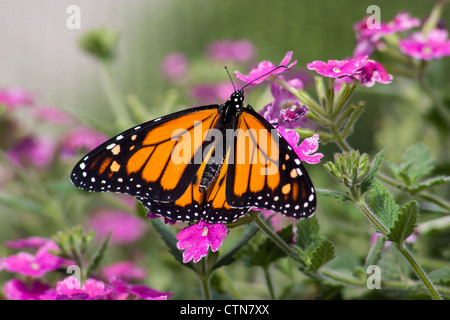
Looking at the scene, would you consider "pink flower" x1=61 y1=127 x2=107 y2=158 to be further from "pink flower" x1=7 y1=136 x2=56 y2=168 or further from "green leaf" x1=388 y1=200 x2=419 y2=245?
"green leaf" x1=388 y1=200 x2=419 y2=245

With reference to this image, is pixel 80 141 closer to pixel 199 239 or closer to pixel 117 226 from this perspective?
pixel 117 226

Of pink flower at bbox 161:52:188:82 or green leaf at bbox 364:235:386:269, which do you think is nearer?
green leaf at bbox 364:235:386:269

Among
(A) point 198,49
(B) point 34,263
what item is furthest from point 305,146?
(A) point 198,49

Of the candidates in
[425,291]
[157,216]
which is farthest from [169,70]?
[425,291]

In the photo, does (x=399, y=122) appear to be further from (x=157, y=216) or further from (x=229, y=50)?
(x=157, y=216)

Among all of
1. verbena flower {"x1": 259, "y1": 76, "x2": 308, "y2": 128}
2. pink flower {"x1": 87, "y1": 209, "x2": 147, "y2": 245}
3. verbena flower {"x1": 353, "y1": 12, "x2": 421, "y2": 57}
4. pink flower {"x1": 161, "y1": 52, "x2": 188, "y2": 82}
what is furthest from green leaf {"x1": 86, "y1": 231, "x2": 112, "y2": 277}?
pink flower {"x1": 161, "y1": 52, "x2": 188, "y2": 82}

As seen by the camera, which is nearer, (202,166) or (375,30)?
(202,166)

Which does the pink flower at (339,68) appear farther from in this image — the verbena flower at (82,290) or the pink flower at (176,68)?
the pink flower at (176,68)
